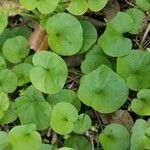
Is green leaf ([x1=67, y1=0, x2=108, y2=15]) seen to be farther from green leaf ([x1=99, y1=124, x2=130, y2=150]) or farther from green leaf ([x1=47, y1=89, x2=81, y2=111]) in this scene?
green leaf ([x1=99, y1=124, x2=130, y2=150])

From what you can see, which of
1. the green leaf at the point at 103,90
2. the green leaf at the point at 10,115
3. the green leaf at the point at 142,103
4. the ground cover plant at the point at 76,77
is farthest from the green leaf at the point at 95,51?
the green leaf at the point at 10,115

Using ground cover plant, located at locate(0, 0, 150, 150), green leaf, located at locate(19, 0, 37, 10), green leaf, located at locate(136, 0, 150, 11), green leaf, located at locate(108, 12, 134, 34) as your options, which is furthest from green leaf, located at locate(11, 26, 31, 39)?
green leaf, located at locate(136, 0, 150, 11)

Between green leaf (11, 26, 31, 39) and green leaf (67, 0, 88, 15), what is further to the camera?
green leaf (11, 26, 31, 39)

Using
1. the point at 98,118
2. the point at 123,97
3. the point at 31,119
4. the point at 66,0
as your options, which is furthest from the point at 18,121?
the point at 66,0

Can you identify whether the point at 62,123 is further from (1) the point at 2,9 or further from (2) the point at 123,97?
(1) the point at 2,9

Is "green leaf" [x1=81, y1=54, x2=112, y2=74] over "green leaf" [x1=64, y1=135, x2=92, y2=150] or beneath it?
over

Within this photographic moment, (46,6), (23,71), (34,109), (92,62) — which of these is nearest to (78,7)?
(46,6)

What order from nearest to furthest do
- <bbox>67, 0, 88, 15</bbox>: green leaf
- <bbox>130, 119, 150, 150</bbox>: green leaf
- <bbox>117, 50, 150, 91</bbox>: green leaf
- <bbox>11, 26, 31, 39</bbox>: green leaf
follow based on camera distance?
1. <bbox>130, 119, 150, 150</bbox>: green leaf
2. <bbox>117, 50, 150, 91</bbox>: green leaf
3. <bbox>67, 0, 88, 15</bbox>: green leaf
4. <bbox>11, 26, 31, 39</bbox>: green leaf
